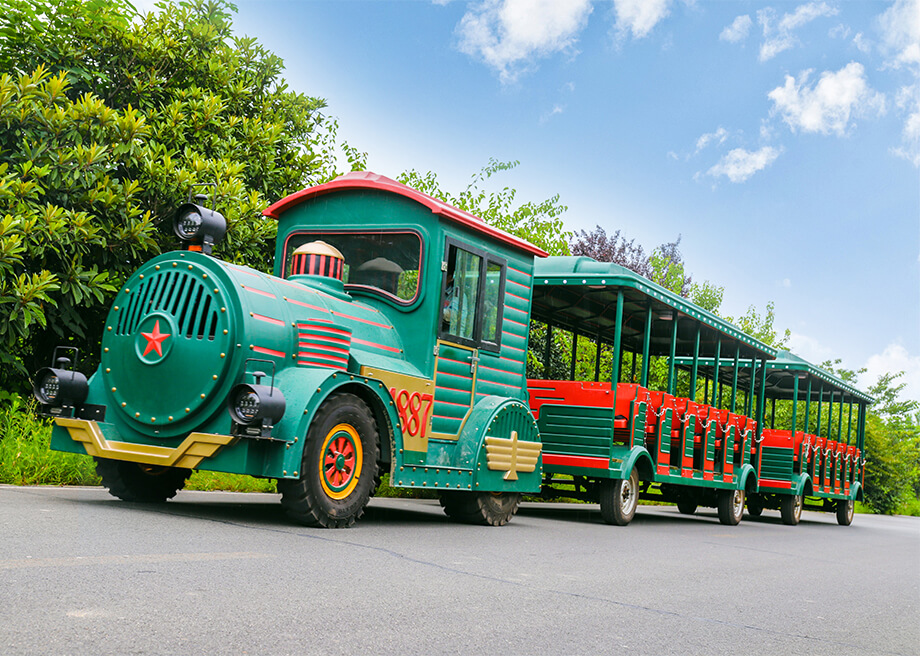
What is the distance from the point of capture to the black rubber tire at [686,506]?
17.4m

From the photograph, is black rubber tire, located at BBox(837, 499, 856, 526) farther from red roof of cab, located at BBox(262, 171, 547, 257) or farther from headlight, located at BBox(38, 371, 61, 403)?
headlight, located at BBox(38, 371, 61, 403)

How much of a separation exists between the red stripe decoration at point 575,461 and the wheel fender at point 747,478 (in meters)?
Answer: 5.10

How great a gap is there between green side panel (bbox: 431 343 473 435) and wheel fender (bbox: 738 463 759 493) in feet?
26.3

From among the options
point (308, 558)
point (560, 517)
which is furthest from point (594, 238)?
point (308, 558)

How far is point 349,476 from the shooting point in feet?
23.6

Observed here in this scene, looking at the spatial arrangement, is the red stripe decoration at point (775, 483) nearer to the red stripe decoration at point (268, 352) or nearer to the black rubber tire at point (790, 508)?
the black rubber tire at point (790, 508)

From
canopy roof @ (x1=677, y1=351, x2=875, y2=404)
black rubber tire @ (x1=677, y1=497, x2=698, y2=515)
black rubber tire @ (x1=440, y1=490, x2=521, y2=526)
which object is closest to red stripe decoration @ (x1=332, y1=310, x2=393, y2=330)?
black rubber tire @ (x1=440, y1=490, x2=521, y2=526)

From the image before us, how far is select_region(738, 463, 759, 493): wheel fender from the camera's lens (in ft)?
50.6

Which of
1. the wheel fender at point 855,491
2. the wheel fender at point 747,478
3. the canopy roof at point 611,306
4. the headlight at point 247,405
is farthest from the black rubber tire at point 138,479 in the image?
the wheel fender at point 855,491

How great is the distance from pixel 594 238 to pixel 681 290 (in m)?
3.91

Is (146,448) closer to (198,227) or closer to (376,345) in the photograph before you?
(198,227)

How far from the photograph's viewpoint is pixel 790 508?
17812mm

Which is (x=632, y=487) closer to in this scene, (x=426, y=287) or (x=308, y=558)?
(x=426, y=287)

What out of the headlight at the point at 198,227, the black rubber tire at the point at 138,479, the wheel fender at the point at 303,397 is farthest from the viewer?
the black rubber tire at the point at 138,479
